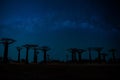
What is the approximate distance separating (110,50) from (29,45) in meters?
26.2

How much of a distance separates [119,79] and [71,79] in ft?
5.68

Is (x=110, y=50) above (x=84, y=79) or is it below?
above

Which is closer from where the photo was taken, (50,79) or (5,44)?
(50,79)

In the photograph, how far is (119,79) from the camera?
529 centimetres

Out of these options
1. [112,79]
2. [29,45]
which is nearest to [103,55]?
[29,45]

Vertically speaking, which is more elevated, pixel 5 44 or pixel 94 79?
pixel 5 44

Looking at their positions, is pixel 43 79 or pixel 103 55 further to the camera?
pixel 103 55

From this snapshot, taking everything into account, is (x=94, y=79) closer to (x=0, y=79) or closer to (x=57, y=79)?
(x=57, y=79)

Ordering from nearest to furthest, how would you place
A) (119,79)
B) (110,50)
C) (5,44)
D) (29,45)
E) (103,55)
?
(119,79) → (5,44) → (29,45) → (110,50) → (103,55)

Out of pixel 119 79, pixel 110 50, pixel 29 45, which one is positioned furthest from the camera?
pixel 110 50

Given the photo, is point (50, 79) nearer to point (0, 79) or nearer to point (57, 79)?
point (57, 79)

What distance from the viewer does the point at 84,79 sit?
18.0 feet

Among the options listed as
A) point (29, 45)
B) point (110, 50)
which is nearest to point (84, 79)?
point (29, 45)

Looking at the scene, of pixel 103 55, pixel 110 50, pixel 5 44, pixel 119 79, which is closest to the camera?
pixel 119 79
